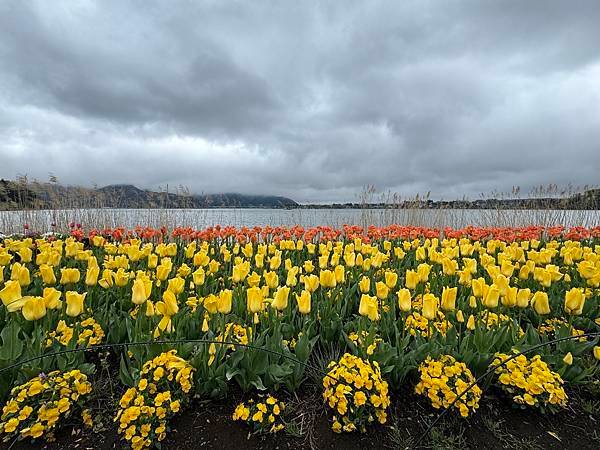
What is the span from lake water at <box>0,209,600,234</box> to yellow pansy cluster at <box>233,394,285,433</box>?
8.12m

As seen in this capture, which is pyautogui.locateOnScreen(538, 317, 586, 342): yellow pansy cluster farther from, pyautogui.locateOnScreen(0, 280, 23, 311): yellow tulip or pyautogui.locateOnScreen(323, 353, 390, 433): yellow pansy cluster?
pyautogui.locateOnScreen(0, 280, 23, 311): yellow tulip

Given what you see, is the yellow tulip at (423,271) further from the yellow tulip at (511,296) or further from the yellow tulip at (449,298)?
the yellow tulip at (511,296)

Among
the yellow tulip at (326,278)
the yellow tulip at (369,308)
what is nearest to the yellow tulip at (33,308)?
the yellow tulip at (326,278)

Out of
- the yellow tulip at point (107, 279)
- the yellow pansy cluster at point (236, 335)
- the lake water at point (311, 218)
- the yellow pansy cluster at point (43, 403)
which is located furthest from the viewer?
the lake water at point (311, 218)

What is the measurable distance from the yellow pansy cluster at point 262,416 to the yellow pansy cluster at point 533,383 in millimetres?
1475

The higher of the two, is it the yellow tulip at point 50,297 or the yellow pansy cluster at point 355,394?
the yellow tulip at point 50,297

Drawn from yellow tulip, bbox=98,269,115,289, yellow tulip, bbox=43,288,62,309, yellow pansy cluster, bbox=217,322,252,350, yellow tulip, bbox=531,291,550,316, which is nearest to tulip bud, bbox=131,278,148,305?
yellow tulip, bbox=43,288,62,309

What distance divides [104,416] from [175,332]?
2.39ft

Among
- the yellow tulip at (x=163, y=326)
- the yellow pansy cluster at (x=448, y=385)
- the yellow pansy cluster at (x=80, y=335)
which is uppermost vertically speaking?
the yellow tulip at (x=163, y=326)

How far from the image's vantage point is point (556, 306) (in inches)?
150

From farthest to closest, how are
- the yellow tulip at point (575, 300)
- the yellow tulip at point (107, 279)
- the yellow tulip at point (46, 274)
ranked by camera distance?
the yellow tulip at point (107, 279), the yellow tulip at point (46, 274), the yellow tulip at point (575, 300)

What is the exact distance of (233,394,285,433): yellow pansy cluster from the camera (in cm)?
215

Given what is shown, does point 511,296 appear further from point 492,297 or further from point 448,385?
point 448,385

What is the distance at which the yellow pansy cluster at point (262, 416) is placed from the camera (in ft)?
7.05
